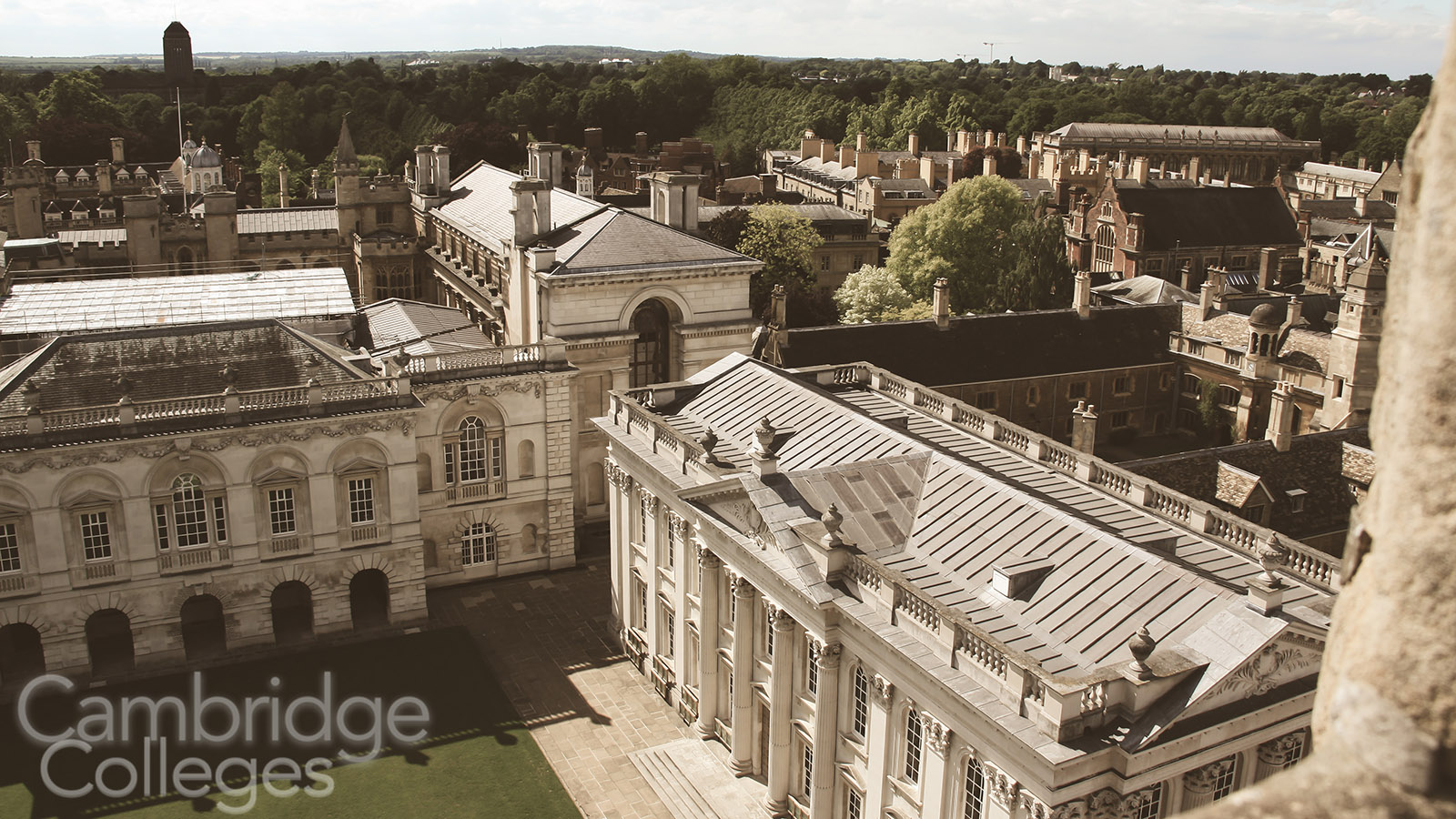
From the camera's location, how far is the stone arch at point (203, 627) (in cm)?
4134

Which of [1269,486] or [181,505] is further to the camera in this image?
[1269,486]

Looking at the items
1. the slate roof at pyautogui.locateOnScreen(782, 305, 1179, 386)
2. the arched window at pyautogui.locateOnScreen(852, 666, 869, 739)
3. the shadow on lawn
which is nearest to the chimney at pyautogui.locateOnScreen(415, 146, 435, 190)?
the slate roof at pyautogui.locateOnScreen(782, 305, 1179, 386)

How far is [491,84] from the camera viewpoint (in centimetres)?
17925

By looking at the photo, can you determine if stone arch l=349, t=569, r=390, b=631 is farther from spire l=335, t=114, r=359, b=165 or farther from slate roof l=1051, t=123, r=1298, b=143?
slate roof l=1051, t=123, r=1298, b=143

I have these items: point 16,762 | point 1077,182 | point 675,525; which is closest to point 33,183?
point 16,762

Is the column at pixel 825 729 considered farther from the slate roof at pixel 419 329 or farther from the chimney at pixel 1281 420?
the slate roof at pixel 419 329

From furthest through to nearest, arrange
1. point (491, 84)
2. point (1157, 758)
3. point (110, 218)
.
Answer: point (491, 84)
point (110, 218)
point (1157, 758)

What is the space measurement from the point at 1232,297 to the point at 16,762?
209 ft

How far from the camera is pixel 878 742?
87.4 ft

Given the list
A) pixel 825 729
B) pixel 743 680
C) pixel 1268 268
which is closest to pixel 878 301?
pixel 1268 268

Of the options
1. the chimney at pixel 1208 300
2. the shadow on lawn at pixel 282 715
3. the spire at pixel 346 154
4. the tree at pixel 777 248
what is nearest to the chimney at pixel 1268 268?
the chimney at pixel 1208 300

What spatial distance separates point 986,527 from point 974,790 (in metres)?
6.59

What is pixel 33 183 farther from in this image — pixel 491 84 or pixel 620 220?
pixel 491 84

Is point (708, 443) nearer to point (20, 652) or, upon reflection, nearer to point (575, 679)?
point (575, 679)
